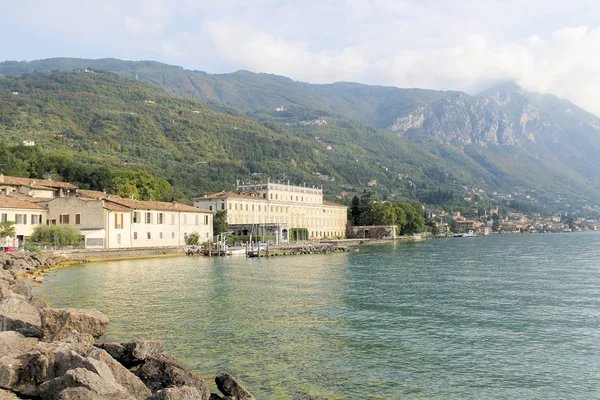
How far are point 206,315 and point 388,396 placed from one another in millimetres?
11713

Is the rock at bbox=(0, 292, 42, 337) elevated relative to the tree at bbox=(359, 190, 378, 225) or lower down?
lower down

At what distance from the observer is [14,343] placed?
1479 cm

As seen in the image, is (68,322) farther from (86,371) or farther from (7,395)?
(86,371)

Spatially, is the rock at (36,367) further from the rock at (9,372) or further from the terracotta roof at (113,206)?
the terracotta roof at (113,206)

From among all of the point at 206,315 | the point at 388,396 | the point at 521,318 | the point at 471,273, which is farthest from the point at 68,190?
the point at 388,396

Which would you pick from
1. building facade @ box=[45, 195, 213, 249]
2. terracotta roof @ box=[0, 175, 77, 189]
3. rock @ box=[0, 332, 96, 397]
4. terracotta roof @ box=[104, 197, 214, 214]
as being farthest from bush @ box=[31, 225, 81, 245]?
rock @ box=[0, 332, 96, 397]

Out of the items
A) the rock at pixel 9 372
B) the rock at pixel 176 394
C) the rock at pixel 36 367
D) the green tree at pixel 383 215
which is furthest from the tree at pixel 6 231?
the green tree at pixel 383 215

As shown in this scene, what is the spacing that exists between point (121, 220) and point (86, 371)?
52492 mm

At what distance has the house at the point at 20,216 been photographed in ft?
178

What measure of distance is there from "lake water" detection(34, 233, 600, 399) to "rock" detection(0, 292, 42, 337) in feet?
8.18

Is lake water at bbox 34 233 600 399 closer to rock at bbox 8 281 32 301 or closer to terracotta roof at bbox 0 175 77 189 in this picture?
rock at bbox 8 281 32 301

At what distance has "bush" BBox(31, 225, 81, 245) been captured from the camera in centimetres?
5553

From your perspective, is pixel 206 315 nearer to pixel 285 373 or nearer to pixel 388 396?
pixel 285 373

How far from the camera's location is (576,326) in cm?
2100
